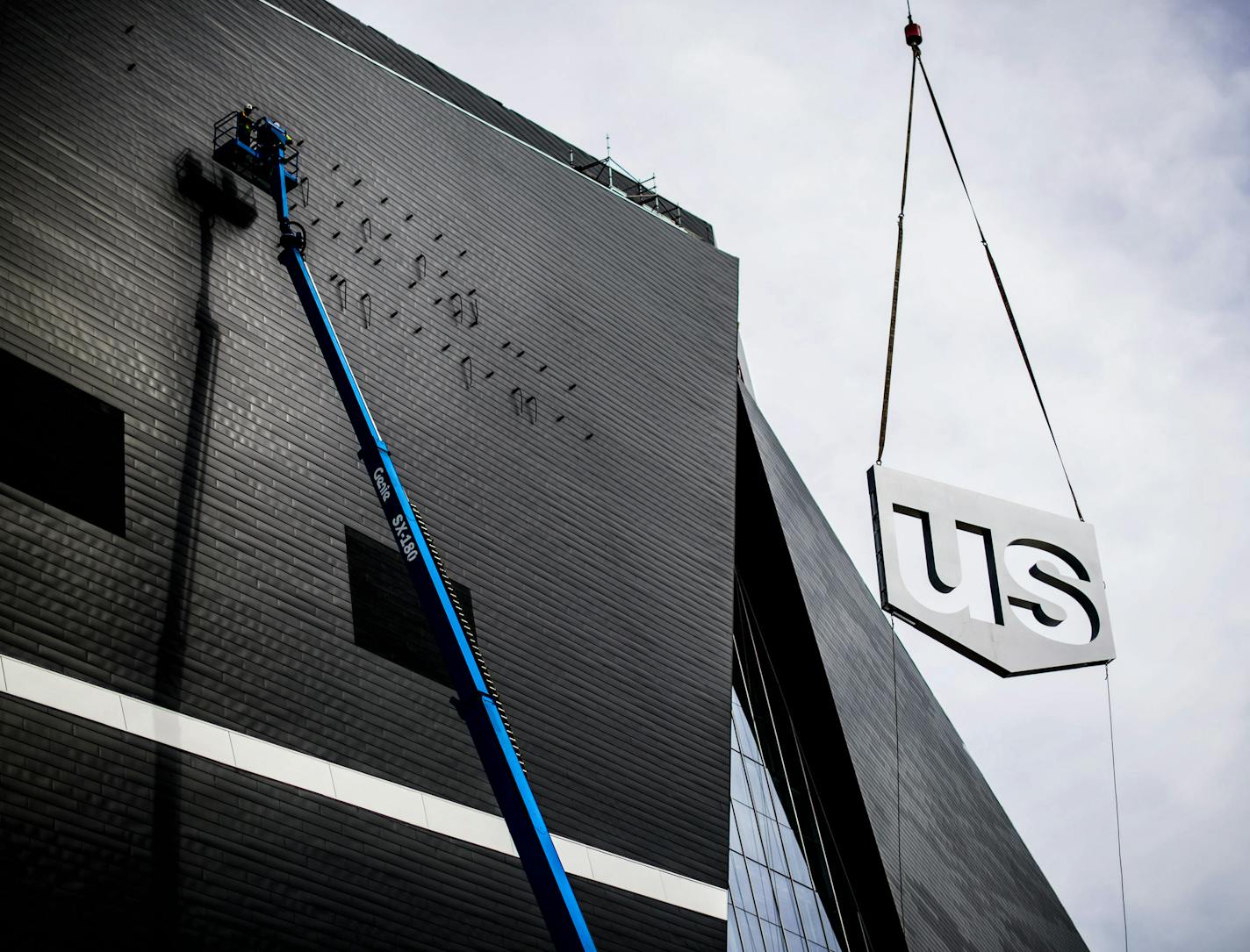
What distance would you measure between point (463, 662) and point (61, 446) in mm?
5247

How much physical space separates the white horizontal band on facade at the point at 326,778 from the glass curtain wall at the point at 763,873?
195 cm

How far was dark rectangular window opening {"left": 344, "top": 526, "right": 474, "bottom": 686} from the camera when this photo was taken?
1811 centimetres

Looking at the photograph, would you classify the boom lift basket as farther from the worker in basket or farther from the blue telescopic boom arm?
the blue telescopic boom arm

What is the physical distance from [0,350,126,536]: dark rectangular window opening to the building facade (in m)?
0.04

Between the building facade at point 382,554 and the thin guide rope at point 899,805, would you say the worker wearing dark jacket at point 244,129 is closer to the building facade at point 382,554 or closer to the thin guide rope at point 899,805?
the building facade at point 382,554

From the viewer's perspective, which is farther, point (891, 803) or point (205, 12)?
point (891, 803)

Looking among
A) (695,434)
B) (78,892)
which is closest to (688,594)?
(695,434)

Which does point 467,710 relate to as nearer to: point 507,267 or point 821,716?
point 507,267

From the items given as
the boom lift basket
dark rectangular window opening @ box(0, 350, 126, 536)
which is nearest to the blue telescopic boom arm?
the boom lift basket

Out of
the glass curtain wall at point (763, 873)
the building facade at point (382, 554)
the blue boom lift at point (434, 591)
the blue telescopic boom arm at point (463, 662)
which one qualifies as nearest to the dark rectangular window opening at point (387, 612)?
the building facade at point (382, 554)

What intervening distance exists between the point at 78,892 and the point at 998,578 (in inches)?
468

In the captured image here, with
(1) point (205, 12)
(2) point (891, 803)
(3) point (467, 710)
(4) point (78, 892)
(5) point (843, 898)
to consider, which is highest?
(1) point (205, 12)

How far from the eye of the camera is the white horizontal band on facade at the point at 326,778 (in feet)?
48.6

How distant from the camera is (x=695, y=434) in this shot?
24.9 m
